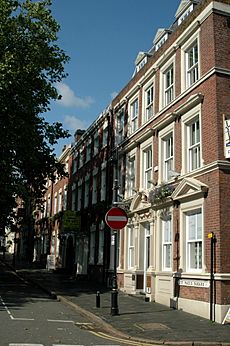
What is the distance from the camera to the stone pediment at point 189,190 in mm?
13769

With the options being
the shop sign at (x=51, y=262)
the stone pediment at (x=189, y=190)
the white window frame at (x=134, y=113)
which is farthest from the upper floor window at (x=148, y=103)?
the shop sign at (x=51, y=262)

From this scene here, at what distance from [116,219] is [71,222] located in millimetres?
15443

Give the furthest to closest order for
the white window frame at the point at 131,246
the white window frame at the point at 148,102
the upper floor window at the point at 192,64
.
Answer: the white window frame at the point at 131,246, the white window frame at the point at 148,102, the upper floor window at the point at 192,64

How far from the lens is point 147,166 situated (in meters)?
19.7

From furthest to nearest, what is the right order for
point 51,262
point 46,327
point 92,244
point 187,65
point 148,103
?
1. point 51,262
2. point 92,244
3. point 148,103
4. point 187,65
5. point 46,327

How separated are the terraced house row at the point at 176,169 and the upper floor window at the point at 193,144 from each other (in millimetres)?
39

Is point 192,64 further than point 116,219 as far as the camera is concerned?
Yes

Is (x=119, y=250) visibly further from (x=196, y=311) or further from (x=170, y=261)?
(x=196, y=311)

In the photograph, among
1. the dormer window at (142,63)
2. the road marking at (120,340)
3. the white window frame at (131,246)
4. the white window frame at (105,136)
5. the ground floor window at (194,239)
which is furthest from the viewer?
the white window frame at (105,136)

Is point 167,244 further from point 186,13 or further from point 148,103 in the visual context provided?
A: point 186,13

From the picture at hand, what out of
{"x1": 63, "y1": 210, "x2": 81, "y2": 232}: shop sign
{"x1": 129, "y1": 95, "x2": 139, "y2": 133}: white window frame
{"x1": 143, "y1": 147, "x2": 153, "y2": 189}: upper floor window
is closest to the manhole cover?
{"x1": 143, "y1": 147, "x2": 153, "y2": 189}: upper floor window

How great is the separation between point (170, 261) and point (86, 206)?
553 inches

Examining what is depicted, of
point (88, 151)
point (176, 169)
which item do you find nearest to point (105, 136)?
point (88, 151)

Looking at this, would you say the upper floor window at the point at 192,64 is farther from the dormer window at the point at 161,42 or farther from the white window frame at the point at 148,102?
the dormer window at the point at 161,42
